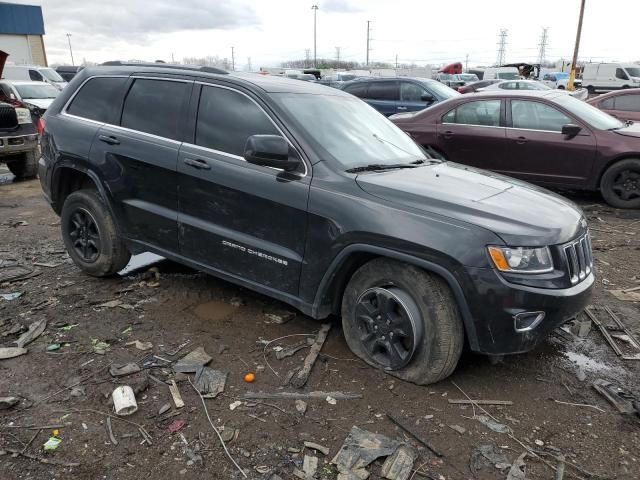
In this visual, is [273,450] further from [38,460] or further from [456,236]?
[456,236]

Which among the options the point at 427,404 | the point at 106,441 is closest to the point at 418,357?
the point at 427,404

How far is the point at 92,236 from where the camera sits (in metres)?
4.75

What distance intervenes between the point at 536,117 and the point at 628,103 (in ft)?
16.5

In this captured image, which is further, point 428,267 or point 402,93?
point 402,93

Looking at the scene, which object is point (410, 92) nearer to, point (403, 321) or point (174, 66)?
point (174, 66)

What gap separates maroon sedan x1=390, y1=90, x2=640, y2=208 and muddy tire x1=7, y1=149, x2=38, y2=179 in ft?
23.6

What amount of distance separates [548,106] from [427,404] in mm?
6092

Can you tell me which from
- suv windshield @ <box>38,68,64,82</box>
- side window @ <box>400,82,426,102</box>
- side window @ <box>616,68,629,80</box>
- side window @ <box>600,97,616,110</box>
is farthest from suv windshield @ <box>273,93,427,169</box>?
side window @ <box>616,68,629,80</box>

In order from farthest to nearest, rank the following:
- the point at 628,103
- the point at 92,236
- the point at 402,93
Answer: the point at 402,93 → the point at 628,103 → the point at 92,236

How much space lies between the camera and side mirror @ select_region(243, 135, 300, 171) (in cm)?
Answer: 333

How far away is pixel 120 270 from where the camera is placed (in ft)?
16.1

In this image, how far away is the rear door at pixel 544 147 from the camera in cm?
753

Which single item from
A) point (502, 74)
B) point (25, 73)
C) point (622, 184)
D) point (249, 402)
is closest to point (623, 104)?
point (622, 184)

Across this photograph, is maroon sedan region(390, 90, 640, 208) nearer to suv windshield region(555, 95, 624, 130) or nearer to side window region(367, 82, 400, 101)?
suv windshield region(555, 95, 624, 130)
